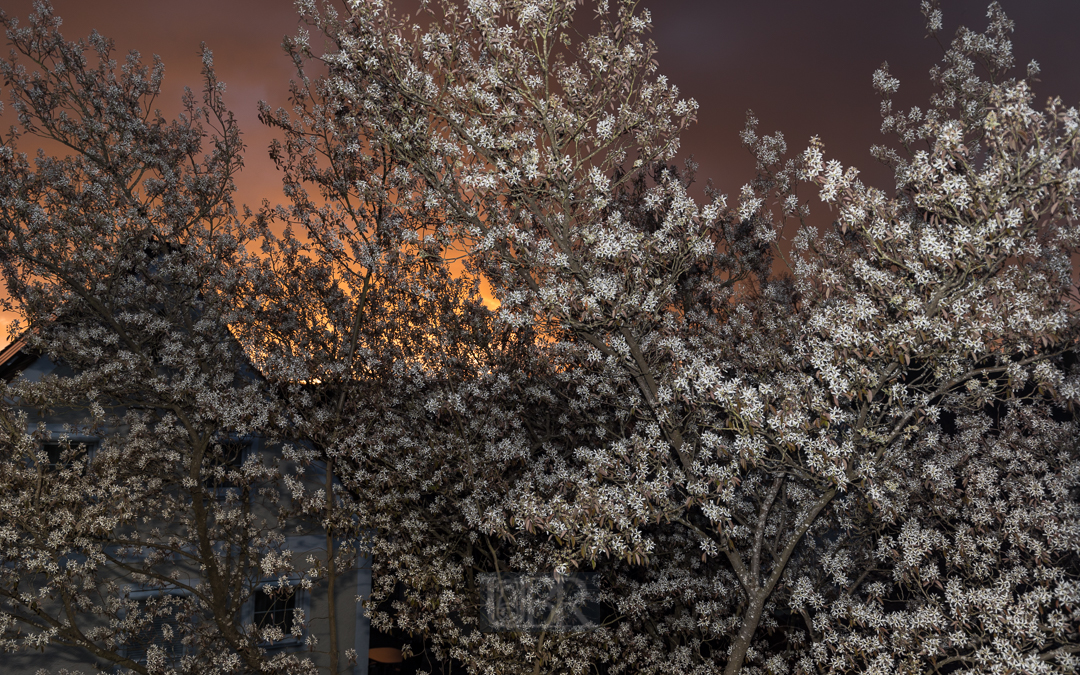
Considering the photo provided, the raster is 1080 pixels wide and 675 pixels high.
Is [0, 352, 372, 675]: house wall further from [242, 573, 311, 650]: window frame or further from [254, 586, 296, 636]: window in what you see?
[254, 586, 296, 636]: window

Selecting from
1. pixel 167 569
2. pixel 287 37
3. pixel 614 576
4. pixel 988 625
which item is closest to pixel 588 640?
pixel 614 576

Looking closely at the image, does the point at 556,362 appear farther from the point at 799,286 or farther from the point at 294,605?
the point at 294,605

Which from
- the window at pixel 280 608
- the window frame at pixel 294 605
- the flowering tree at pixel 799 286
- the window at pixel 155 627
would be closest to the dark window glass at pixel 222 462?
the window at pixel 155 627

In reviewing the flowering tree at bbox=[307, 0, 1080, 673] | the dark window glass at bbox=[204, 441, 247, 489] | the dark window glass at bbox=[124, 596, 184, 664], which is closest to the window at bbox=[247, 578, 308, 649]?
the dark window glass at bbox=[124, 596, 184, 664]

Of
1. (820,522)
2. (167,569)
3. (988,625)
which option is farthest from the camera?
(167,569)

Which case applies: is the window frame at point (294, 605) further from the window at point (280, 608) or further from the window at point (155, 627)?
the window at point (155, 627)

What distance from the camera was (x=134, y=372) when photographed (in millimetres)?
11070

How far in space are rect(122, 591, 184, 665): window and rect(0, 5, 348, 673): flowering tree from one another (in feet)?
0.17

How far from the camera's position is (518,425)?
11.8m

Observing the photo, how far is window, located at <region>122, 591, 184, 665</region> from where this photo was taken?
10711 mm

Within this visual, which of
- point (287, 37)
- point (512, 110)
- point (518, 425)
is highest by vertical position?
point (287, 37)

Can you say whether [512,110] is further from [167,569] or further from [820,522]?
[167,569]

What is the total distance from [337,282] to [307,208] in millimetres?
1688

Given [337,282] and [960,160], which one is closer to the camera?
[960,160]
